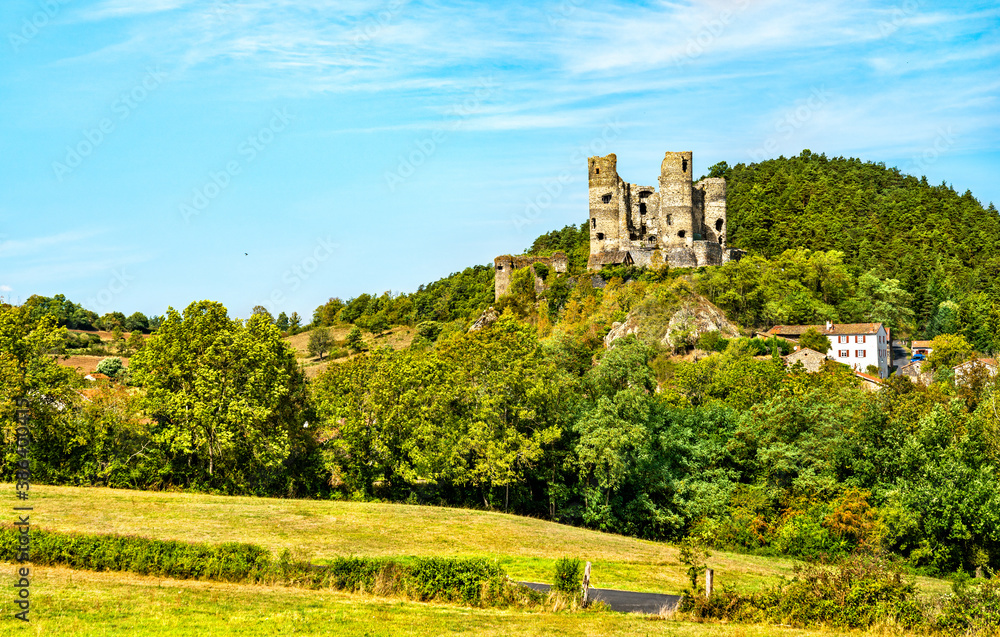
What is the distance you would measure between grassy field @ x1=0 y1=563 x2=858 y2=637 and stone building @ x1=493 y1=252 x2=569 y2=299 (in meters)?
67.6

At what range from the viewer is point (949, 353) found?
74.8m

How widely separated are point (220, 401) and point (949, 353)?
6117 centimetres

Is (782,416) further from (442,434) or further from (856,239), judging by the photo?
(856,239)

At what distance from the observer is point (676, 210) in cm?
8356

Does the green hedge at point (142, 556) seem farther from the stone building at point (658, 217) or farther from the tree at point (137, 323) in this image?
the tree at point (137, 323)

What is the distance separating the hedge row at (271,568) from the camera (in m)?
21.6

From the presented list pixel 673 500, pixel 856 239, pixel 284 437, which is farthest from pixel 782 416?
pixel 856 239

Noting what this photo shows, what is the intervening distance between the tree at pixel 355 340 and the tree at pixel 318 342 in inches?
123

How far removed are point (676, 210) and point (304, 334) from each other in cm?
7240

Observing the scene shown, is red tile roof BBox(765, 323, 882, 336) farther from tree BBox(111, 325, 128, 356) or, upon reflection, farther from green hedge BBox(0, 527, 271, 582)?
tree BBox(111, 325, 128, 356)

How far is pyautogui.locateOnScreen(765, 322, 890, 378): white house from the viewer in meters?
73.4

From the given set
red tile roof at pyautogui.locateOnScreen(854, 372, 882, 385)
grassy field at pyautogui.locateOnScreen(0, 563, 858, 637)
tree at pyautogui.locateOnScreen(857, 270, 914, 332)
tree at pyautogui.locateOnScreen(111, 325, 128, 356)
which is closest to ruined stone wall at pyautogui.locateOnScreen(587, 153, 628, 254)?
tree at pyautogui.locateOnScreen(857, 270, 914, 332)

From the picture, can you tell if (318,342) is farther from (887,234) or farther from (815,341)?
(887,234)

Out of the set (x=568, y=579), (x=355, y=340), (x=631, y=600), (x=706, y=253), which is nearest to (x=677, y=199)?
(x=706, y=253)
